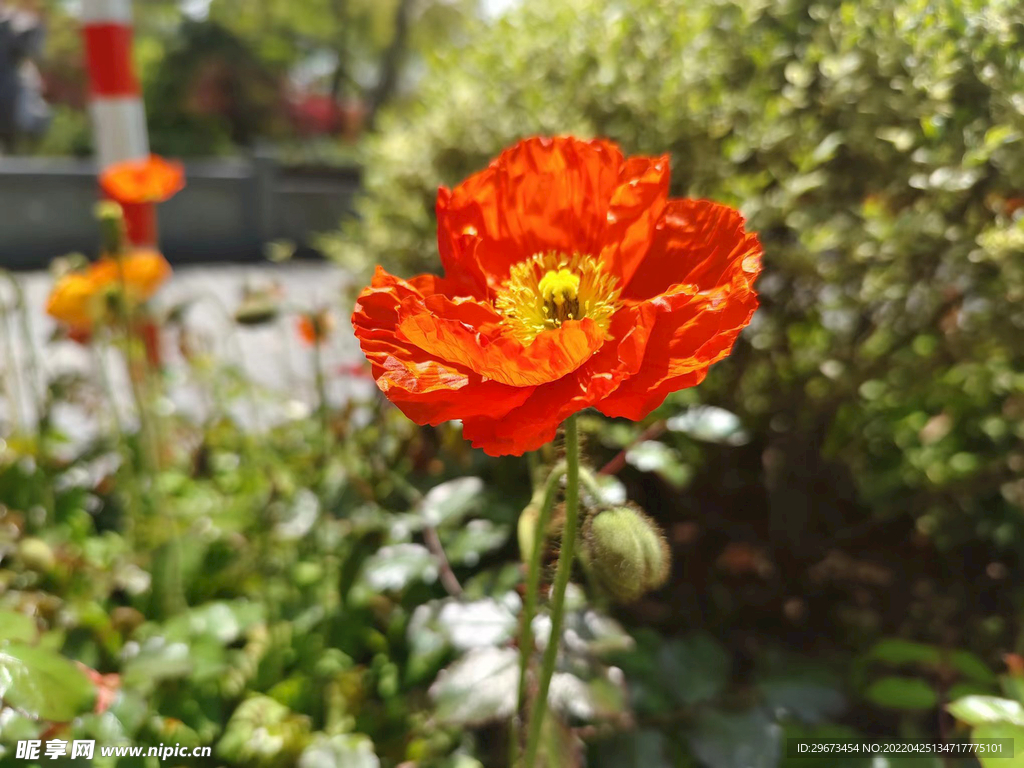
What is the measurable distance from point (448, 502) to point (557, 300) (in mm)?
497

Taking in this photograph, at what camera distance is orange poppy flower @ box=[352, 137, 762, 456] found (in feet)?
1.94

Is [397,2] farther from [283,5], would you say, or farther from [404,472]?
[404,472]

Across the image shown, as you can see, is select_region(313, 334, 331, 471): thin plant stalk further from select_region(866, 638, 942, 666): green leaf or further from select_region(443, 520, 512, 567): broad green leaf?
select_region(866, 638, 942, 666): green leaf

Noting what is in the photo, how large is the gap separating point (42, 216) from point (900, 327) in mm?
7390

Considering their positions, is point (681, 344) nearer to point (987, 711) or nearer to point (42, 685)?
point (987, 711)

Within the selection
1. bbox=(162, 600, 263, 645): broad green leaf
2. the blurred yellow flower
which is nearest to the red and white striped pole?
the blurred yellow flower

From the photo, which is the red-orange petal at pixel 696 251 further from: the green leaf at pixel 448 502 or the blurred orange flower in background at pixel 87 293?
the blurred orange flower in background at pixel 87 293

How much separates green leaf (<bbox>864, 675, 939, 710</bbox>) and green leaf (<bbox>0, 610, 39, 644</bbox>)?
0.97 meters

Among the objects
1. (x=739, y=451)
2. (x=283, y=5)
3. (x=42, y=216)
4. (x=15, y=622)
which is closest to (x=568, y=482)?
(x=15, y=622)

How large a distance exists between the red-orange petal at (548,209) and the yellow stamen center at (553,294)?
1 cm

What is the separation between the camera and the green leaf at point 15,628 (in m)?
0.72

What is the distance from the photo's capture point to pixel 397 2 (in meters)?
17.1

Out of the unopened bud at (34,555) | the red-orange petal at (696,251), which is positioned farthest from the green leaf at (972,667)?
the unopened bud at (34,555)

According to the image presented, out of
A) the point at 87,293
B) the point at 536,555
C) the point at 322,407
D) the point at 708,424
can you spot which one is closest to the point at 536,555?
the point at 536,555
